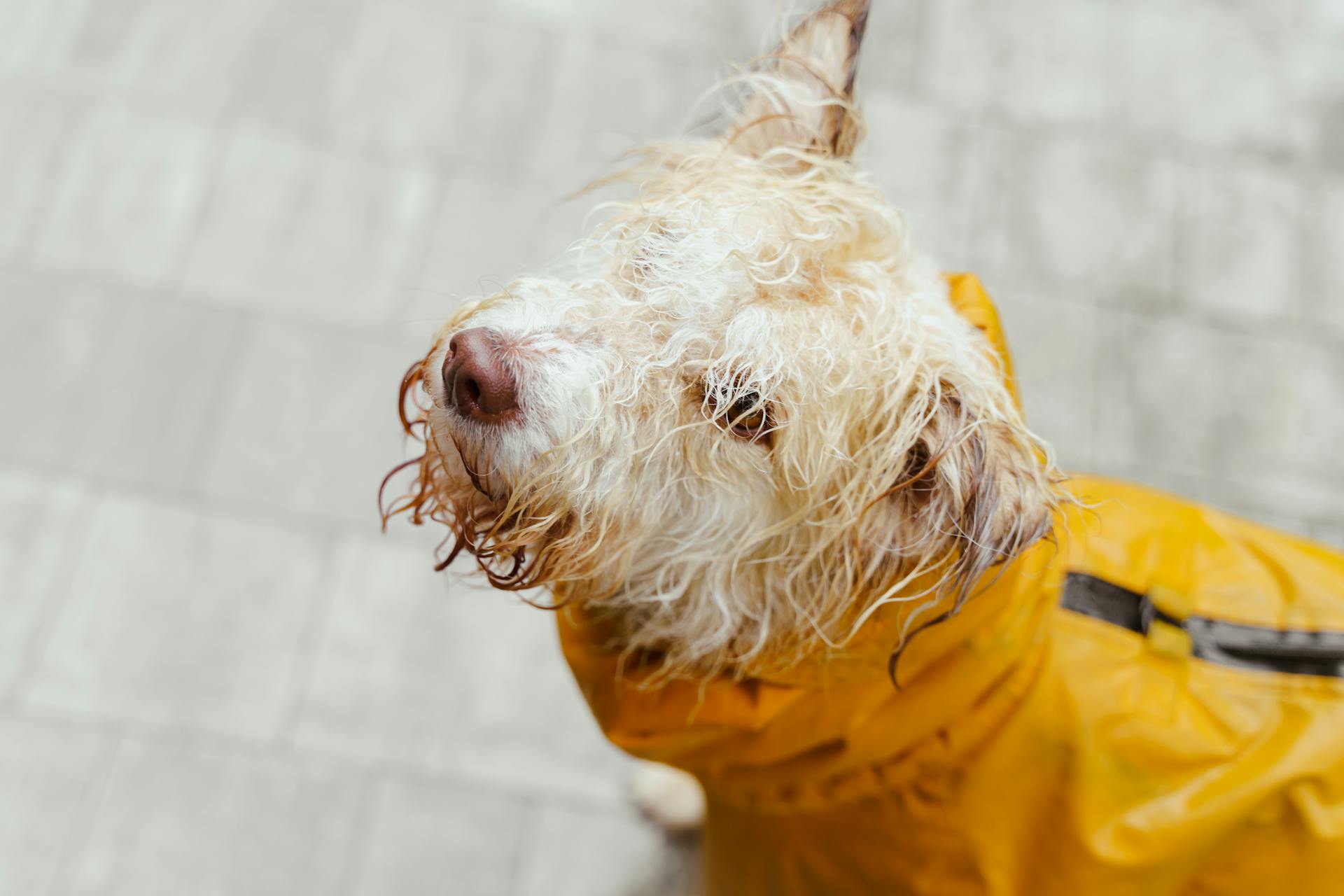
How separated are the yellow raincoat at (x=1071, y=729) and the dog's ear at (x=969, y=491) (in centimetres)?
17

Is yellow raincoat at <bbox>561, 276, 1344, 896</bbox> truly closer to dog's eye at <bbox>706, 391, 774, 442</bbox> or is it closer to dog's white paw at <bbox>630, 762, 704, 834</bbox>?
dog's eye at <bbox>706, 391, 774, 442</bbox>

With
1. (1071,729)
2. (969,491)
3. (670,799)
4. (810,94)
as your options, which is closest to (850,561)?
(969,491)

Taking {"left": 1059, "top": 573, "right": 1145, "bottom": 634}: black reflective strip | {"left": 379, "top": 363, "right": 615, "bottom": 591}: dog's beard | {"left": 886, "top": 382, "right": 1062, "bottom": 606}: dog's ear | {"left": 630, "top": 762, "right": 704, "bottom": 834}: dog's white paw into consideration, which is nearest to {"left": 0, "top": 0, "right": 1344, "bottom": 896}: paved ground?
{"left": 630, "top": 762, "right": 704, "bottom": 834}: dog's white paw

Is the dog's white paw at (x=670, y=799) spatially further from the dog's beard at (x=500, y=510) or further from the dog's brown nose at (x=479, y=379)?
the dog's brown nose at (x=479, y=379)

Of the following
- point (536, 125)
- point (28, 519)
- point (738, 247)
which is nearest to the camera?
point (738, 247)

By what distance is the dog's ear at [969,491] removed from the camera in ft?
4.48

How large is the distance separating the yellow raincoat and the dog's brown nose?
541mm

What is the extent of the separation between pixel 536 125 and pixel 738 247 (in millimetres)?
2009

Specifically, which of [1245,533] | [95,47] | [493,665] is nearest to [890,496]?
[1245,533]

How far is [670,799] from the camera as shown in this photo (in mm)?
2717

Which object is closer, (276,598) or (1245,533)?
(1245,533)

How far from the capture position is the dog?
1.52 meters

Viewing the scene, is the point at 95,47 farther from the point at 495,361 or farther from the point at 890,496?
the point at 890,496

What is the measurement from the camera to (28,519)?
9.25 feet
